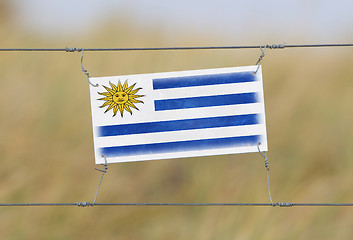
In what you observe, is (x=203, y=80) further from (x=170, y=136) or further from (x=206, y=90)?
(x=170, y=136)

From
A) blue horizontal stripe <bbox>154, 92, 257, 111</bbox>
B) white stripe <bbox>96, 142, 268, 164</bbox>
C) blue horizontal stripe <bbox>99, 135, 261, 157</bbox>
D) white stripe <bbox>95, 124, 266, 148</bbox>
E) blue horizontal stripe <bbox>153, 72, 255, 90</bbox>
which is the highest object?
blue horizontal stripe <bbox>153, 72, 255, 90</bbox>

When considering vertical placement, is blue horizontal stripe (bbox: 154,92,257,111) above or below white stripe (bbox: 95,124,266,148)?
above

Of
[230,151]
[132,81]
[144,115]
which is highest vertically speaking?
[132,81]

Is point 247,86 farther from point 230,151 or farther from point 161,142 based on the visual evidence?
point 161,142

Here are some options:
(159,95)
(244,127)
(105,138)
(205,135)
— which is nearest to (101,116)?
(105,138)

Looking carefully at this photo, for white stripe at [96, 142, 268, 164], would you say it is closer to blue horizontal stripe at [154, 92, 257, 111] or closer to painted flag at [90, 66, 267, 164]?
painted flag at [90, 66, 267, 164]

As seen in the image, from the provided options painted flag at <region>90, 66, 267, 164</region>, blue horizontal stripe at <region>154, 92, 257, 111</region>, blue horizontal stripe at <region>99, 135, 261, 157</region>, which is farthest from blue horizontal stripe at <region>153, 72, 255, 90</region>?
blue horizontal stripe at <region>99, 135, 261, 157</region>

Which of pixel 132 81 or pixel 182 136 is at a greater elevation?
pixel 132 81

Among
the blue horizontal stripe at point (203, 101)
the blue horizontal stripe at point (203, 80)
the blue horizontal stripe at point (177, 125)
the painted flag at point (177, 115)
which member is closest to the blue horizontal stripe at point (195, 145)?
the painted flag at point (177, 115)

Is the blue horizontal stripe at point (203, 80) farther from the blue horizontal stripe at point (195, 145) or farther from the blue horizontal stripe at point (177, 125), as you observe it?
the blue horizontal stripe at point (195, 145)
